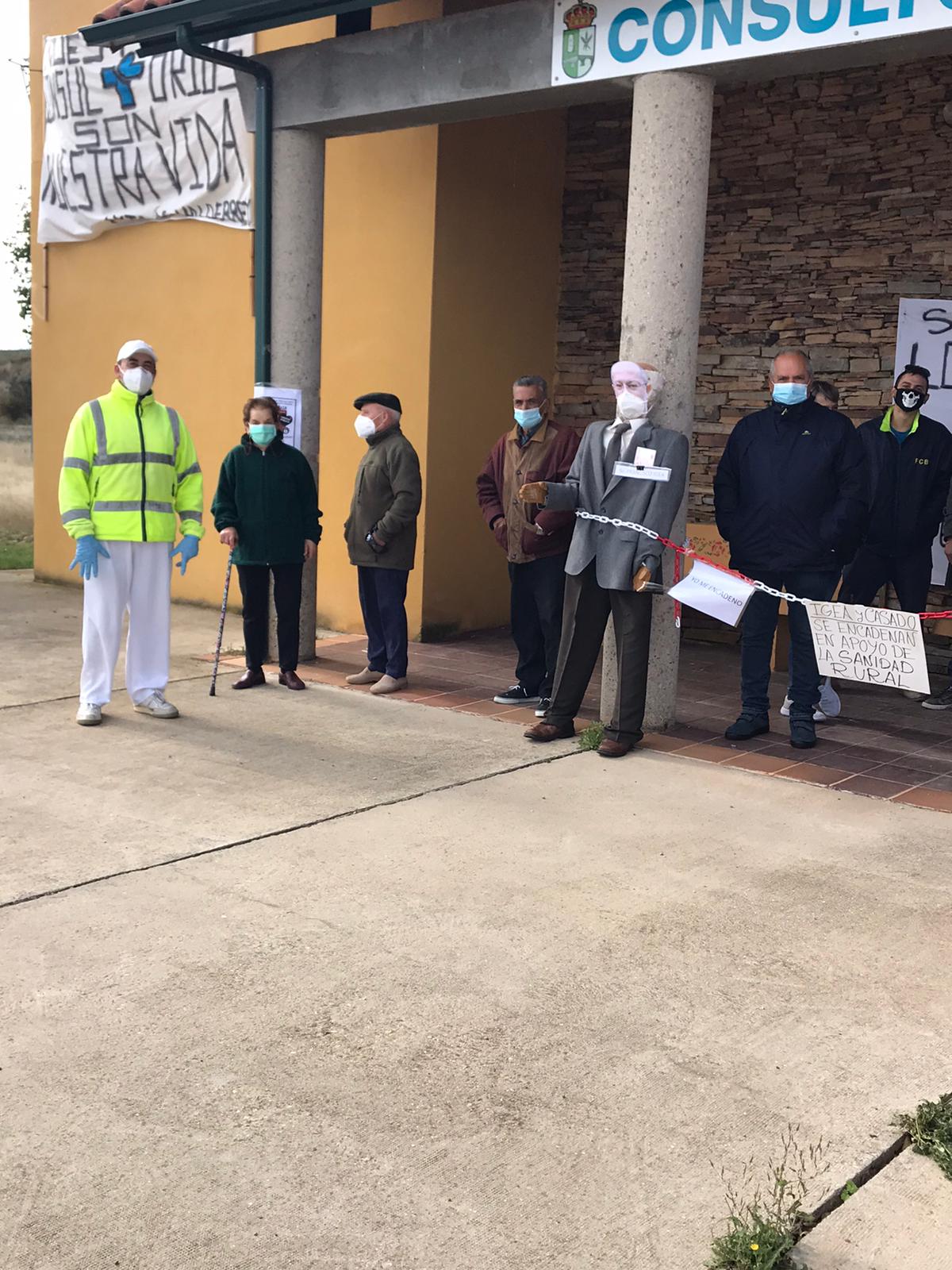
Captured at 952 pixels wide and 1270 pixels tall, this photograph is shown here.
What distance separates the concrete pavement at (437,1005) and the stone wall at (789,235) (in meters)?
4.10

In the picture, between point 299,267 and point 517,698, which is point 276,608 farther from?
point 299,267

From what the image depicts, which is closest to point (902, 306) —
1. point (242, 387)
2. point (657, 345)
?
point (657, 345)

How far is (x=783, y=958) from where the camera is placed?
12.9ft

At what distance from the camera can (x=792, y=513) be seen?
20.9 feet

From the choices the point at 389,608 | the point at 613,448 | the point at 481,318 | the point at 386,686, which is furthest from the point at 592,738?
the point at 481,318

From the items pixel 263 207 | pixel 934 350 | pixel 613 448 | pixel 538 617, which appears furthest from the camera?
pixel 934 350

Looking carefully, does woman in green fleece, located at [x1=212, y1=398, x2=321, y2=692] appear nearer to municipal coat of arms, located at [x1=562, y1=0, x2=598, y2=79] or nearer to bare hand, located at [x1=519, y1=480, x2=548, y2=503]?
bare hand, located at [x1=519, y1=480, x2=548, y2=503]

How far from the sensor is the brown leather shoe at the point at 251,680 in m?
7.52

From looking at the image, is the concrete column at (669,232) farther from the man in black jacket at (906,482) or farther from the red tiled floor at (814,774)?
the man in black jacket at (906,482)

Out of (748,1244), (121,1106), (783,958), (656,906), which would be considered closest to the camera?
(748,1244)

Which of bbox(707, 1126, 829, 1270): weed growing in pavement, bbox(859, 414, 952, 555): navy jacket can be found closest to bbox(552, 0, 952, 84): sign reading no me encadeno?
bbox(859, 414, 952, 555): navy jacket

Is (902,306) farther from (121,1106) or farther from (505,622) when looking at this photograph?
(121,1106)

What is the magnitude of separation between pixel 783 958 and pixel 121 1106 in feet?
6.33

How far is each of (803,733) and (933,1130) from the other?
3.71m
